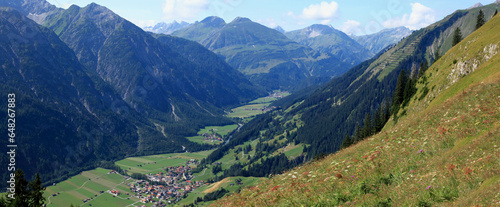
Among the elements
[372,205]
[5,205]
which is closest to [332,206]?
[372,205]

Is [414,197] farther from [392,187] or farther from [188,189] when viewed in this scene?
[188,189]

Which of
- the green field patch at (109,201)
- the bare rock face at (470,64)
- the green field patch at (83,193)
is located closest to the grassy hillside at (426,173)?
the bare rock face at (470,64)

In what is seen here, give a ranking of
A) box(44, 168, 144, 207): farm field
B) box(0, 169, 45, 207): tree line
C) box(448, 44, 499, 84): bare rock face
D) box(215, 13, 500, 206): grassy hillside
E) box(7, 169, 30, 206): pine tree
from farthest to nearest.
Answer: box(44, 168, 144, 207): farm field
box(448, 44, 499, 84): bare rock face
box(7, 169, 30, 206): pine tree
box(0, 169, 45, 207): tree line
box(215, 13, 500, 206): grassy hillside

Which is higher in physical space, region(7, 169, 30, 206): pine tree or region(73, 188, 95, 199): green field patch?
region(7, 169, 30, 206): pine tree

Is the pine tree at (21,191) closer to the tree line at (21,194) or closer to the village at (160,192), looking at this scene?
the tree line at (21,194)

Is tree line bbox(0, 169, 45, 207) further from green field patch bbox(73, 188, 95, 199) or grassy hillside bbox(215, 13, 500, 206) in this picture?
green field patch bbox(73, 188, 95, 199)

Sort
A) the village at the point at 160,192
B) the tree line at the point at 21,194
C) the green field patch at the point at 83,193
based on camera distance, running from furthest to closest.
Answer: the green field patch at the point at 83,193 → the village at the point at 160,192 → the tree line at the point at 21,194

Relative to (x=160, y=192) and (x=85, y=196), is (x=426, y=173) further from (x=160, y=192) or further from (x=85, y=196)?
(x=85, y=196)

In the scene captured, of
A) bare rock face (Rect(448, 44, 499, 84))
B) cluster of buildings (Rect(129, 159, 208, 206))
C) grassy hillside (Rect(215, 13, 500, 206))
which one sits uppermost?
bare rock face (Rect(448, 44, 499, 84))

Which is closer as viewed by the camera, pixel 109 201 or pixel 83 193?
pixel 109 201

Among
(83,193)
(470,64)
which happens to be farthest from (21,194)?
(83,193)

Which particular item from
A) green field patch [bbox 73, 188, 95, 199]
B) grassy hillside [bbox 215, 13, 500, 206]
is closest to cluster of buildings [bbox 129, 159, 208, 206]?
green field patch [bbox 73, 188, 95, 199]
